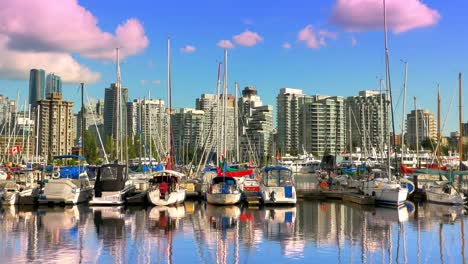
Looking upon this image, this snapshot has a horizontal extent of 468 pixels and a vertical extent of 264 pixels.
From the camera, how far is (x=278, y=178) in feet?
149

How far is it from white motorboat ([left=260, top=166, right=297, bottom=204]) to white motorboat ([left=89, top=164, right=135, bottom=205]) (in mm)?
11527

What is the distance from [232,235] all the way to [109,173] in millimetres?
20820

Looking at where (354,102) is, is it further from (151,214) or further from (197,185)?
(151,214)

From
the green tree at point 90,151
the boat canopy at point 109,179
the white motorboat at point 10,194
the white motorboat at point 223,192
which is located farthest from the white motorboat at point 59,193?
the green tree at point 90,151

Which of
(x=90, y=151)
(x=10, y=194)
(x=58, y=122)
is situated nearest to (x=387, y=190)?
(x=10, y=194)

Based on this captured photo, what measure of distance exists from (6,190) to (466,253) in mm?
36368

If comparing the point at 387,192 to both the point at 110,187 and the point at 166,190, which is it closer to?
the point at 166,190

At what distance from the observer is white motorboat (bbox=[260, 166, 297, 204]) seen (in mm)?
43594

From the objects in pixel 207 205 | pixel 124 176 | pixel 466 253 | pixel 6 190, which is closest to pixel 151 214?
pixel 207 205

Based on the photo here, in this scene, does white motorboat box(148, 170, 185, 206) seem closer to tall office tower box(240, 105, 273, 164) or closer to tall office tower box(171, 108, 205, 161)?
tall office tower box(171, 108, 205, 161)

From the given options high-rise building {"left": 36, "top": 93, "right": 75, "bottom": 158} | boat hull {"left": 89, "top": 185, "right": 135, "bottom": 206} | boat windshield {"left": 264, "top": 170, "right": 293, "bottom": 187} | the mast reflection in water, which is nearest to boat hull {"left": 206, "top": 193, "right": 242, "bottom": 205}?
the mast reflection in water

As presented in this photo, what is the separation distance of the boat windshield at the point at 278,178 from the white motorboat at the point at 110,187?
39.0 feet

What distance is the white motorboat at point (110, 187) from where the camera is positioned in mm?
44344

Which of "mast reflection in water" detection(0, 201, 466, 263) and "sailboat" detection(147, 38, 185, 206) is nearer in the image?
"mast reflection in water" detection(0, 201, 466, 263)
